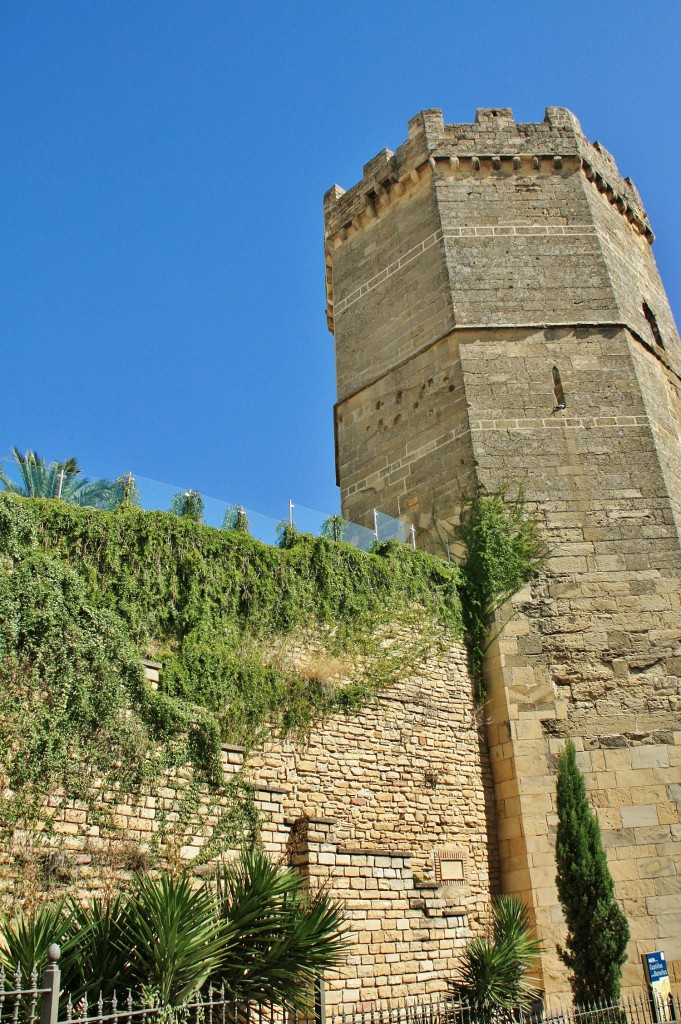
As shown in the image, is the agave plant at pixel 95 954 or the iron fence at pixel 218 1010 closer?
the iron fence at pixel 218 1010

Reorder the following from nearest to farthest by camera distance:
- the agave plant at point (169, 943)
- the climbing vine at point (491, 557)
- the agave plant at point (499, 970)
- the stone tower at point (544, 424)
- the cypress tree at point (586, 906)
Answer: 1. the agave plant at point (169, 943)
2. the agave plant at point (499, 970)
3. the cypress tree at point (586, 906)
4. the stone tower at point (544, 424)
5. the climbing vine at point (491, 557)

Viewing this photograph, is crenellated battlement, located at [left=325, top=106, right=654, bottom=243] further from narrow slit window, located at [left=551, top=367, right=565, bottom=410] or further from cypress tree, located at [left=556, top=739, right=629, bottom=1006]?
cypress tree, located at [left=556, top=739, right=629, bottom=1006]

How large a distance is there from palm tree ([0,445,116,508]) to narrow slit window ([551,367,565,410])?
22.1ft

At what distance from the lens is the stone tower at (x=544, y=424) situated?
1003 cm

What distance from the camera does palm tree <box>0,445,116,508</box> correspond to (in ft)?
26.6

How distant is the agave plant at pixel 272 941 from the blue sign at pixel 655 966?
4219 mm

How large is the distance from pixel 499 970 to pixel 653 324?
409 inches

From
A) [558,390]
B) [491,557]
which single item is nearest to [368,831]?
[491,557]

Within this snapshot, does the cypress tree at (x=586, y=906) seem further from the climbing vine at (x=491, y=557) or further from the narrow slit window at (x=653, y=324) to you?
the narrow slit window at (x=653, y=324)

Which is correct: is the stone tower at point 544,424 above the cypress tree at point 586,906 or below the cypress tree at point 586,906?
above

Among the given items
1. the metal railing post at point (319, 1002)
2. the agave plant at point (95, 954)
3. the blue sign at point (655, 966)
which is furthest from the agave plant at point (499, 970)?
the agave plant at point (95, 954)

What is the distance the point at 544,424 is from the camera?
12422 mm

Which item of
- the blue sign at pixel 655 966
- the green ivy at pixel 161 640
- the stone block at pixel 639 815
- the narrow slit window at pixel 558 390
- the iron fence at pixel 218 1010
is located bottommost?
the iron fence at pixel 218 1010

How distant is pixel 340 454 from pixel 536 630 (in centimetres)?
505
